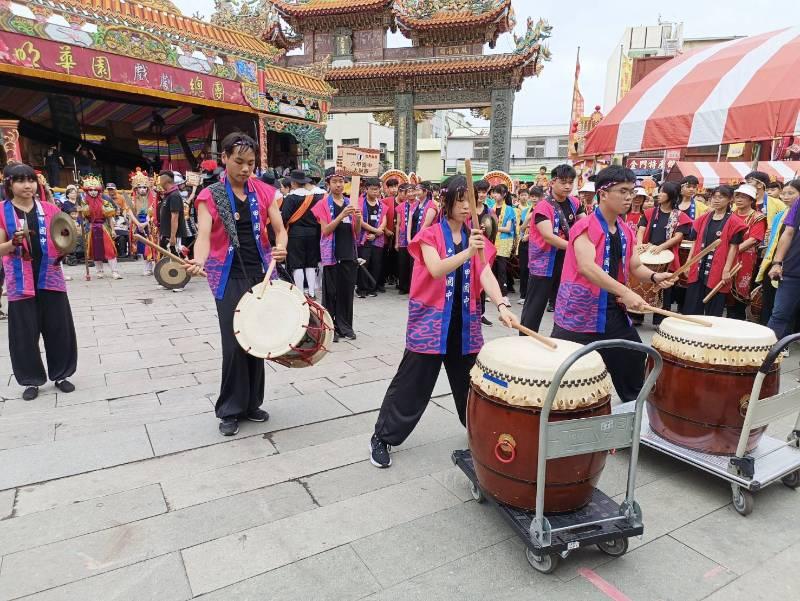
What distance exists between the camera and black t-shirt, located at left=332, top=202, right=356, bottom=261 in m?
5.59

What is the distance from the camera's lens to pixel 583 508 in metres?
2.25

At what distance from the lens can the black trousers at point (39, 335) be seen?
381 centimetres

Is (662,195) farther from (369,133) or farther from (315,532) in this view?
(369,133)

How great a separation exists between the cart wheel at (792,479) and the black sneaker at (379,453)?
6.98 ft

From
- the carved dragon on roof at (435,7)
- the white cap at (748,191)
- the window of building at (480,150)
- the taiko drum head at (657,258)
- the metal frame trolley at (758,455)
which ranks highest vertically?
the carved dragon on roof at (435,7)

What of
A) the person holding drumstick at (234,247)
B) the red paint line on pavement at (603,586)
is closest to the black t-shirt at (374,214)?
the person holding drumstick at (234,247)

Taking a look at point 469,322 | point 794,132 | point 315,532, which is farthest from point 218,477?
point 794,132

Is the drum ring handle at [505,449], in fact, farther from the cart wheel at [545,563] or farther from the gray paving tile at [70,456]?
the gray paving tile at [70,456]

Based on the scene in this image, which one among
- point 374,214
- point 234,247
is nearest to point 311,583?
point 234,247

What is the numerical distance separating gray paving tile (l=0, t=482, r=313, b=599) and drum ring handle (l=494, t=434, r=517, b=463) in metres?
1.02

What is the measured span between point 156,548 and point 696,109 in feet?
17.6

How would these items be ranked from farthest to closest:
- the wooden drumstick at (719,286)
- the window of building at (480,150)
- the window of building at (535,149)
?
1. the window of building at (535,149)
2. the window of building at (480,150)
3. the wooden drumstick at (719,286)

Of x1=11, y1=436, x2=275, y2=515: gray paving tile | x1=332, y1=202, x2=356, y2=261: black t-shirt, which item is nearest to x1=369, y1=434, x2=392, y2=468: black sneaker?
x1=11, y1=436, x2=275, y2=515: gray paving tile

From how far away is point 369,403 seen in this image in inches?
152
